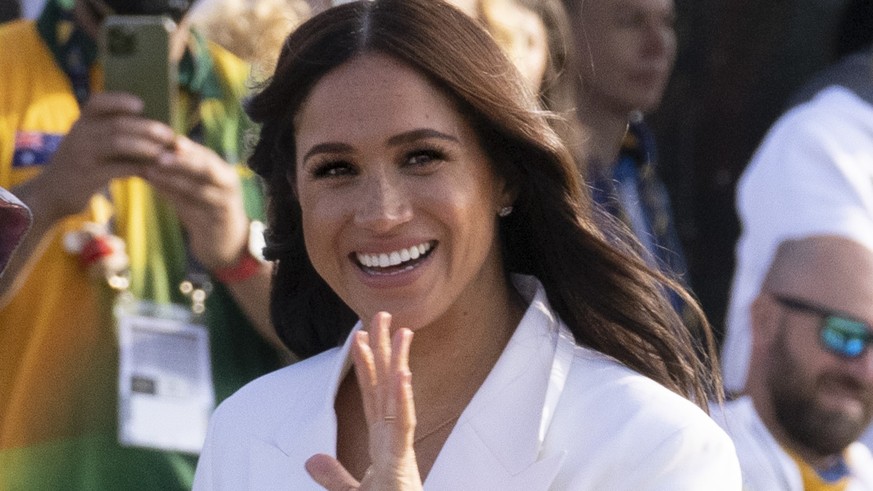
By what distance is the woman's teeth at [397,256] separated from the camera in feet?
8.46

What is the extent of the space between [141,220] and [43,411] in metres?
0.44

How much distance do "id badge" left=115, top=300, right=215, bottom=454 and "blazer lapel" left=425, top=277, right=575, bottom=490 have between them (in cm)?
102

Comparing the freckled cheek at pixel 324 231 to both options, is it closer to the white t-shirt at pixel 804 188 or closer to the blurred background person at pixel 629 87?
the blurred background person at pixel 629 87

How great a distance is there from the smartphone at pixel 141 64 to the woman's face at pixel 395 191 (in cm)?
90

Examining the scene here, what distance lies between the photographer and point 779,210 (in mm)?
4652

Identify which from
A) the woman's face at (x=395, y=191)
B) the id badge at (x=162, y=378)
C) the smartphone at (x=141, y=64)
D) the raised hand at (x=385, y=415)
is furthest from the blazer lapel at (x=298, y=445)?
the smartphone at (x=141, y=64)

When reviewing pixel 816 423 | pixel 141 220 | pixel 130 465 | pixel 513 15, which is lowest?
pixel 816 423

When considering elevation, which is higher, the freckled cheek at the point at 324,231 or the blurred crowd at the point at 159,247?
the freckled cheek at the point at 324,231

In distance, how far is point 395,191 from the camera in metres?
2.57

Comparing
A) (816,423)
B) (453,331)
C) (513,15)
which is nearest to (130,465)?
(453,331)

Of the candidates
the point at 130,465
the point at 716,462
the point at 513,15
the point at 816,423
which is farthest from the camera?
the point at 816,423

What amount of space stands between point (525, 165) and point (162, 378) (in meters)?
1.09

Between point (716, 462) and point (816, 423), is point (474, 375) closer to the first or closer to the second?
point (716, 462)

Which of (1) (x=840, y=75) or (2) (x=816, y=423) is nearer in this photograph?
(2) (x=816, y=423)
